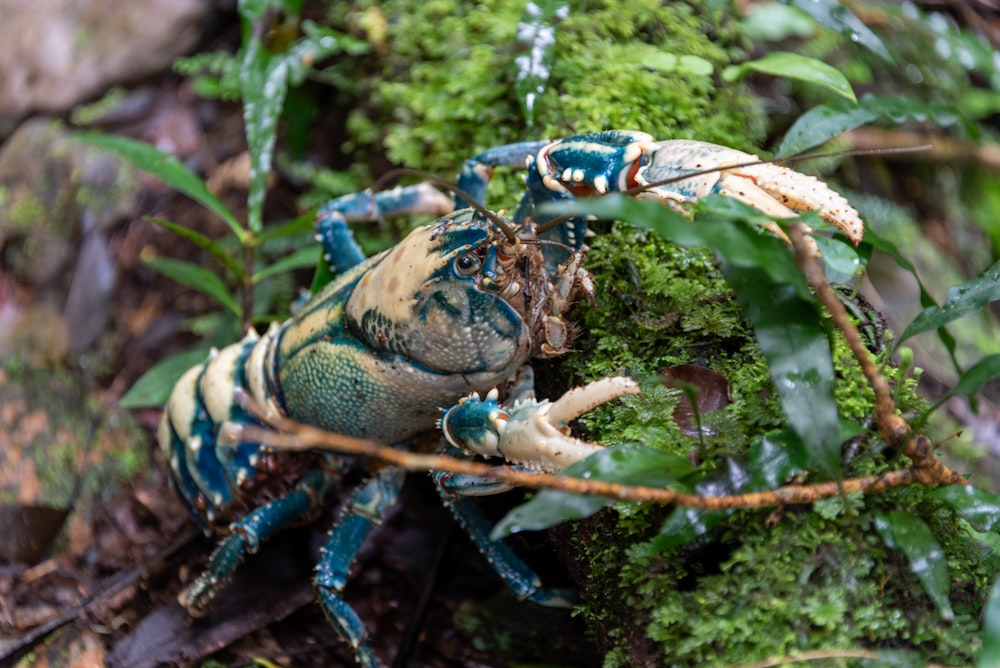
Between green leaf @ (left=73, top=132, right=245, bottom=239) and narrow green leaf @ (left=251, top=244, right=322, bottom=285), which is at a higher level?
green leaf @ (left=73, top=132, right=245, bottom=239)

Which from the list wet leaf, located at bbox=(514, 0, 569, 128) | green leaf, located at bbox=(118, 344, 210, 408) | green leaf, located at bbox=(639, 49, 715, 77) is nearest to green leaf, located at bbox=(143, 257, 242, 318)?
green leaf, located at bbox=(118, 344, 210, 408)

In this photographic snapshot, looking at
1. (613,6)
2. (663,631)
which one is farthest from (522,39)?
(663,631)

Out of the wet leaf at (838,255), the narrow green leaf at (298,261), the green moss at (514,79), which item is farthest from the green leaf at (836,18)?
the narrow green leaf at (298,261)

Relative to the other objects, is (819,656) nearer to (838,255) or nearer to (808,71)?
(838,255)

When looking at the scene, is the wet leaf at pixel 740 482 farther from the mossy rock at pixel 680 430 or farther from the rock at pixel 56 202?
the rock at pixel 56 202

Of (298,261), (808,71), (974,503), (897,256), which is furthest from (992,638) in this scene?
(298,261)

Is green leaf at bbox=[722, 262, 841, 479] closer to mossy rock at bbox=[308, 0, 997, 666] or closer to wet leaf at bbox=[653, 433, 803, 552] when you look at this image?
wet leaf at bbox=[653, 433, 803, 552]

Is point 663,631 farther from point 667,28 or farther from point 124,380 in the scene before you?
point 124,380
